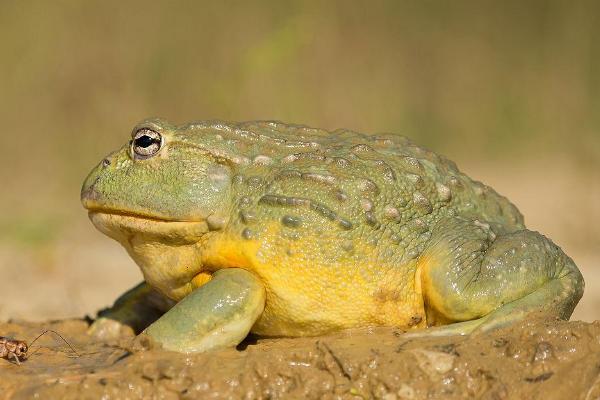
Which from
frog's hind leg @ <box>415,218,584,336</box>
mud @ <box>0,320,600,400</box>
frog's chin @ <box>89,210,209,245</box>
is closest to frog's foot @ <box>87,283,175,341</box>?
frog's chin @ <box>89,210,209,245</box>

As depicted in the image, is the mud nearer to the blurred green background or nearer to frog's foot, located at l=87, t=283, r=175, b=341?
frog's foot, located at l=87, t=283, r=175, b=341

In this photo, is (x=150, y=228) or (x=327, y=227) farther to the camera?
(x=150, y=228)

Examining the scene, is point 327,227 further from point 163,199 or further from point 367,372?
point 163,199

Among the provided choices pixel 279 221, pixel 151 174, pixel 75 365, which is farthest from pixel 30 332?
pixel 279 221

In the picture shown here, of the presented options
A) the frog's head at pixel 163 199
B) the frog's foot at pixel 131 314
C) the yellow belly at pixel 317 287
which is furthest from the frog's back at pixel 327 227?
the frog's foot at pixel 131 314

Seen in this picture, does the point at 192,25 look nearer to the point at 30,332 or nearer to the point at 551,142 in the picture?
the point at 551,142

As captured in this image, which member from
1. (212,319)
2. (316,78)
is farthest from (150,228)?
(316,78)
